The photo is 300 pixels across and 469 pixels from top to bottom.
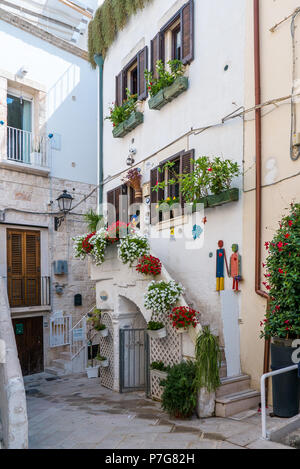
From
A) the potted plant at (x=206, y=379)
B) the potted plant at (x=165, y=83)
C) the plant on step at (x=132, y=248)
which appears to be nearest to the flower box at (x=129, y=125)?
the potted plant at (x=165, y=83)

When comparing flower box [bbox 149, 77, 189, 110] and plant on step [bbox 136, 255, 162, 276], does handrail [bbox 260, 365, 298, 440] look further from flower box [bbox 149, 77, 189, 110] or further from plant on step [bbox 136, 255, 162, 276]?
flower box [bbox 149, 77, 189, 110]

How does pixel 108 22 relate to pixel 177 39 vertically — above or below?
above

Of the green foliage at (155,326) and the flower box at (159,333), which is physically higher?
the green foliage at (155,326)

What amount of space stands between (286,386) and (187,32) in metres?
6.71

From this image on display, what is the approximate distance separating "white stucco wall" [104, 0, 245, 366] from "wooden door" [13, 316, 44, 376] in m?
5.07

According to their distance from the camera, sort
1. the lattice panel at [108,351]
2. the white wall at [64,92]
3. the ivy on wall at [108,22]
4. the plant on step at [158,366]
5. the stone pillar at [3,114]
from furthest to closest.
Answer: the white wall at [64,92] < the stone pillar at [3,114] < the ivy on wall at [108,22] < the lattice panel at [108,351] < the plant on step at [158,366]

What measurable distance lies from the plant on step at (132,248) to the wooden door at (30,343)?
5.36 meters

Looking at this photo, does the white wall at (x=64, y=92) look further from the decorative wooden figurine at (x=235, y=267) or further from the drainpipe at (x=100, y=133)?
the decorative wooden figurine at (x=235, y=267)

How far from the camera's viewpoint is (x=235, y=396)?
591 cm

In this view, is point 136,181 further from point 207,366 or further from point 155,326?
point 207,366

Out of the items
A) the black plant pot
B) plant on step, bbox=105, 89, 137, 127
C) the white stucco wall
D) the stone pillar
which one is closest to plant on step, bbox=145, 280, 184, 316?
the white stucco wall

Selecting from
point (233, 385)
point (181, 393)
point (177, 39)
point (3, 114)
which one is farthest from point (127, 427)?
point (3, 114)

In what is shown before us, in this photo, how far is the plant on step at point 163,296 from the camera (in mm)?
6855

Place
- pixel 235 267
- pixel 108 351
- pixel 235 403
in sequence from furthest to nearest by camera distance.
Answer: pixel 108 351 → pixel 235 267 → pixel 235 403
